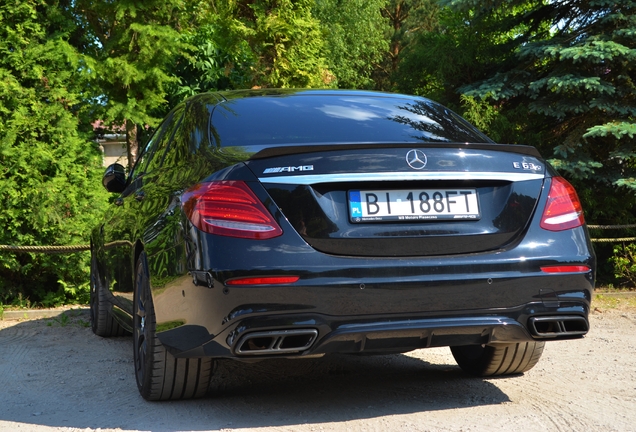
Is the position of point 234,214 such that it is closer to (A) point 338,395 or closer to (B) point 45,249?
(A) point 338,395

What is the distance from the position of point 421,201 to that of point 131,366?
262 cm

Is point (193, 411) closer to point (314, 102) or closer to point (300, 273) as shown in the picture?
point (300, 273)

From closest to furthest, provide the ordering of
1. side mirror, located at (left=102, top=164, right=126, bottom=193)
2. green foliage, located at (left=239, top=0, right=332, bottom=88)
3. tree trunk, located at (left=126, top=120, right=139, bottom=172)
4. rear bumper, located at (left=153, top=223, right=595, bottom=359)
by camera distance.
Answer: rear bumper, located at (left=153, top=223, right=595, bottom=359) < side mirror, located at (left=102, top=164, right=126, bottom=193) < tree trunk, located at (left=126, top=120, right=139, bottom=172) < green foliage, located at (left=239, top=0, right=332, bottom=88)

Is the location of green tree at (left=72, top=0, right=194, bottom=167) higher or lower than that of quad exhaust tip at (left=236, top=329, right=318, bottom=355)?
higher

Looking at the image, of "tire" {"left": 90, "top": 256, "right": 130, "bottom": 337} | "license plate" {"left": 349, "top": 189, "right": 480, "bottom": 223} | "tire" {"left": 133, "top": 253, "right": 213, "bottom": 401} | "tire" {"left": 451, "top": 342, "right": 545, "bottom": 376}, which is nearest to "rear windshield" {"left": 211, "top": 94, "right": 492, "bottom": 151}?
"license plate" {"left": 349, "top": 189, "right": 480, "bottom": 223}

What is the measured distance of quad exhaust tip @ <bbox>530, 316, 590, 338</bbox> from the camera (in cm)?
416

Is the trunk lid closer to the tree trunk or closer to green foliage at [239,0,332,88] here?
the tree trunk

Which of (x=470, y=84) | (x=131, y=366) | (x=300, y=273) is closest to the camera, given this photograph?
(x=300, y=273)

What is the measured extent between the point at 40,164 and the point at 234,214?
5.49m

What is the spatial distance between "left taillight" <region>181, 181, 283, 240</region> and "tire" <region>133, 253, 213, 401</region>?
2.53 feet

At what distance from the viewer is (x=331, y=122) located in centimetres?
473

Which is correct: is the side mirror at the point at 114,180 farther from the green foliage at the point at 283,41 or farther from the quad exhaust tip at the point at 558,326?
the green foliage at the point at 283,41

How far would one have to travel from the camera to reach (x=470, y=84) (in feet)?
37.3

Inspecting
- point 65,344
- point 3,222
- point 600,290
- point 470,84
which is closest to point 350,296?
point 65,344
